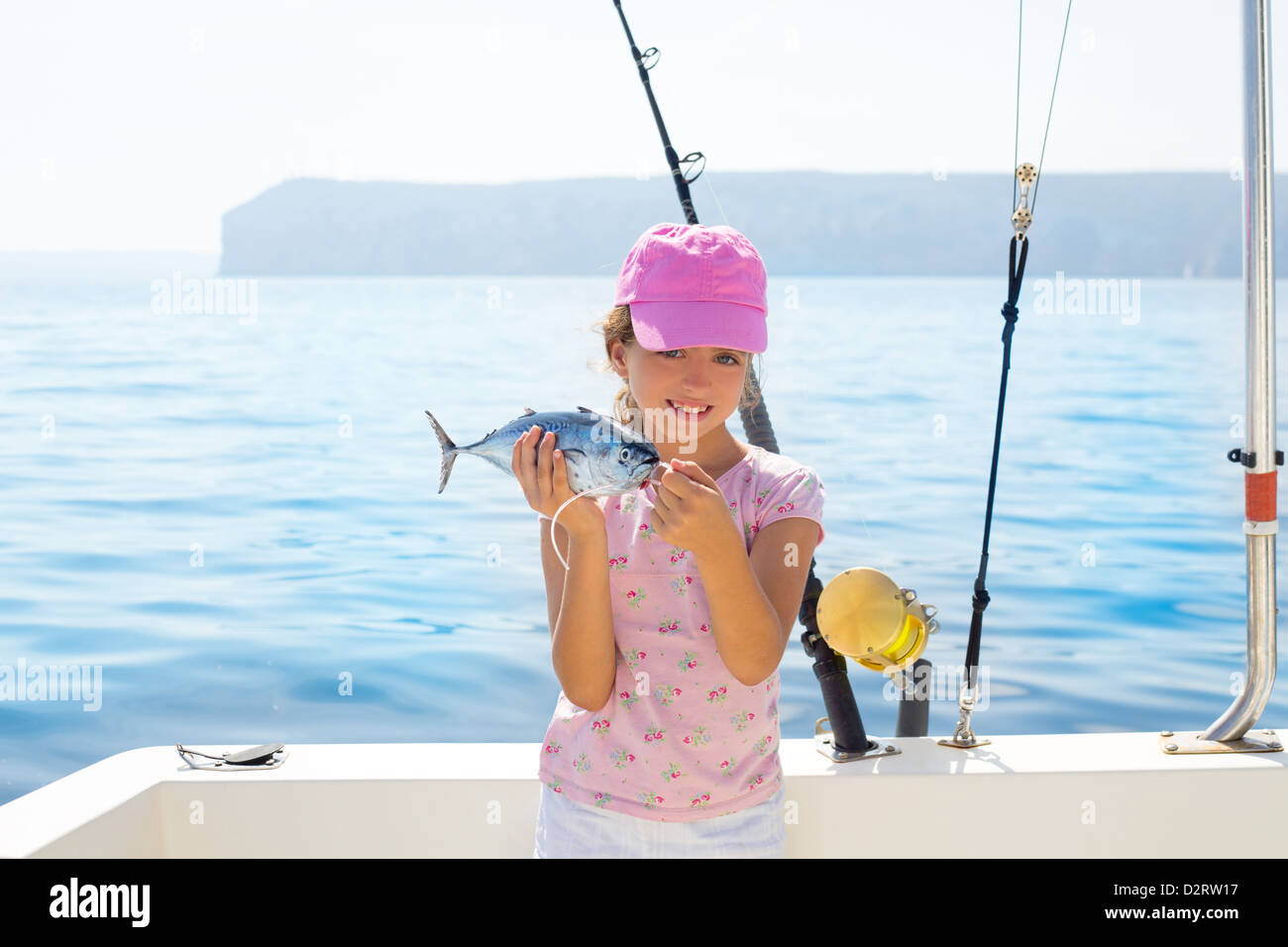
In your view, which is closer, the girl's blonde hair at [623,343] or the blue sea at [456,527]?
the girl's blonde hair at [623,343]

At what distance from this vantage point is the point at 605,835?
137 centimetres

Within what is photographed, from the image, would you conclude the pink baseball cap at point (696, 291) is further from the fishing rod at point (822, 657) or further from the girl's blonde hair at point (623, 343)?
the fishing rod at point (822, 657)

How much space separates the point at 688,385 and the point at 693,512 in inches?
8.4

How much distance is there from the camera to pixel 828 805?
175cm

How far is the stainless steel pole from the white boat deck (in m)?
0.13

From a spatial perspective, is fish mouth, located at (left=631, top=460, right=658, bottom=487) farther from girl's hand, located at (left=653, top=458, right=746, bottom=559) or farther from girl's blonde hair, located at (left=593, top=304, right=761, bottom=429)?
girl's blonde hair, located at (left=593, top=304, right=761, bottom=429)

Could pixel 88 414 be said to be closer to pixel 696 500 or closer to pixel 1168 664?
pixel 1168 664

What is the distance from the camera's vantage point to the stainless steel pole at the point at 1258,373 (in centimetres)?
177

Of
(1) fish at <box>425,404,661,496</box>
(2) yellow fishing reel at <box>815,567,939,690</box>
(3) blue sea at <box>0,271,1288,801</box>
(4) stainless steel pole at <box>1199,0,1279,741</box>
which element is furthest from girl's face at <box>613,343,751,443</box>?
(4) stainless steel pole at <box>1199,0,1279,741</box>

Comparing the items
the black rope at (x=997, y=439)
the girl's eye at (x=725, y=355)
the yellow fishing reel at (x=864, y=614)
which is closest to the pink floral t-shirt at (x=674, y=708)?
→ the girl's eye at (x=725, y=355)

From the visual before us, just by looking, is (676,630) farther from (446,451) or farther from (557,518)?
(446,451)

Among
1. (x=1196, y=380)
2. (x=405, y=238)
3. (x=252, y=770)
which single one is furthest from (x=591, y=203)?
(x=252, y=770)

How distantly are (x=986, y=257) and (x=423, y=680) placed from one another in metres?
20.0

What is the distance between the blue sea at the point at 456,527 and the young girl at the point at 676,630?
0.96 feet
